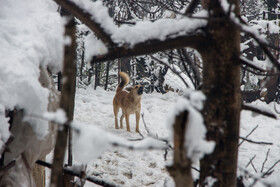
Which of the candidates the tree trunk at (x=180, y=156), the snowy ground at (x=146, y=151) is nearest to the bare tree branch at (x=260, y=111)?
the snowy ground at (x=146, y=151)

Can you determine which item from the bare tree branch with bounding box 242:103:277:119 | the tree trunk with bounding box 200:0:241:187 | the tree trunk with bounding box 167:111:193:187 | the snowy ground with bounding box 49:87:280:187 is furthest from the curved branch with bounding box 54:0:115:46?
the snowy ground with bounding box 49:87:280:187

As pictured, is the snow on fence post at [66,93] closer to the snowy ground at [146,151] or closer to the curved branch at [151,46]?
the curved branch at [151,46]

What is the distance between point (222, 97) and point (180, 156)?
506 mm

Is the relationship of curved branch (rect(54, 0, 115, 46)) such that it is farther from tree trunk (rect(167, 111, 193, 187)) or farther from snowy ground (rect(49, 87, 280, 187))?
snowy ground (rect(49, 87, 280, 187))

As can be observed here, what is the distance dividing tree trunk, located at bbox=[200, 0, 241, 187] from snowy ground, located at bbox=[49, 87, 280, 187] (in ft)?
0.71

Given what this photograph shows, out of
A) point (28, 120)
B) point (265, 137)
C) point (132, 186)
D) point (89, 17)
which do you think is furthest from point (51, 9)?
point (265, 137)

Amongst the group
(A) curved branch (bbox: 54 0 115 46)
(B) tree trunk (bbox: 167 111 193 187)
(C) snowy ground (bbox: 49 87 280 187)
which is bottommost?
(C) snowy ground (bbox: 49 87 280 187)

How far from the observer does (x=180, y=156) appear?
0.67m

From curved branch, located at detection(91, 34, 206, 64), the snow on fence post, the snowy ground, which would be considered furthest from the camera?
the snowy ground

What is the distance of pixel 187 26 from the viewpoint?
107 cm

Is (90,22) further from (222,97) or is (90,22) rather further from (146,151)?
(146,151)

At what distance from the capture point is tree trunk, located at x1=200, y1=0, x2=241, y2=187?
108cm

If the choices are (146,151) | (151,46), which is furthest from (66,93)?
(146,151)

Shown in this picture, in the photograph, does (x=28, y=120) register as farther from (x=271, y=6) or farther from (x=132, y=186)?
(x=271, y=6)
